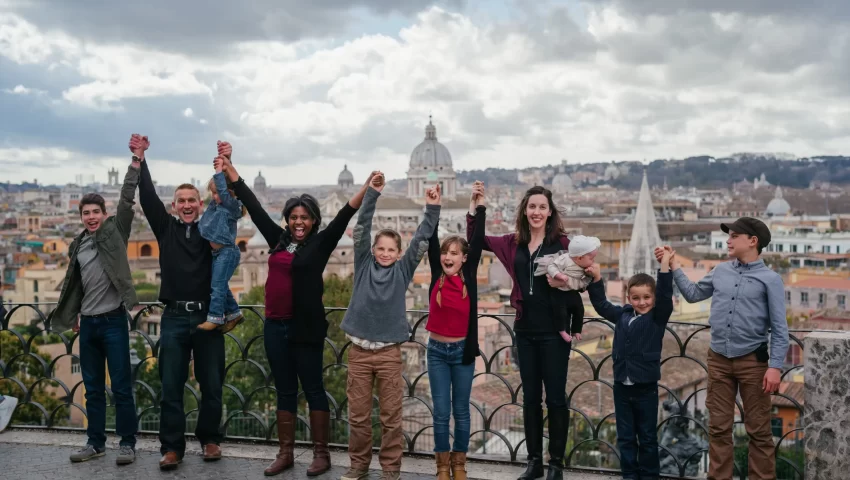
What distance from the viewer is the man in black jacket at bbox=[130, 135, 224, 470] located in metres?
3.47

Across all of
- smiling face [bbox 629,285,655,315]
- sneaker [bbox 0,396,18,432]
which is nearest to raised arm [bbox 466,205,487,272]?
smiling face [bbox 629,285,655,315]

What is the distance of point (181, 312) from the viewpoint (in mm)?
3482

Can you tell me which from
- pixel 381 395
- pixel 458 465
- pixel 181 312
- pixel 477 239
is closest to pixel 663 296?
pixel 477 239

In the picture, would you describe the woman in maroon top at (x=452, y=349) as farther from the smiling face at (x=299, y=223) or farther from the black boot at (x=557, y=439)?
the smiling face at (x=299, y=223)

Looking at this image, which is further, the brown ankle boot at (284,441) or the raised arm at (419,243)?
the brown ankle boot at (284,441)

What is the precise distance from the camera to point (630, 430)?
321 centimetres

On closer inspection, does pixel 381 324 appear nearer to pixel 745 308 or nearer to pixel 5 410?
pixel 745 308

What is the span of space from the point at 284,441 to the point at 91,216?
3.97ft

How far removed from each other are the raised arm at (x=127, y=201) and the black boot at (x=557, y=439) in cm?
186

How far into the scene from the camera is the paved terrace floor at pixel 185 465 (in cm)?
346

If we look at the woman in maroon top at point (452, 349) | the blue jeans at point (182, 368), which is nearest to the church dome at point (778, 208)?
the woman in maroon top at point (452, 349)

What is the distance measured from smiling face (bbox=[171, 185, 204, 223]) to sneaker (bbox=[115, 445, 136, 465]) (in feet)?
3.26

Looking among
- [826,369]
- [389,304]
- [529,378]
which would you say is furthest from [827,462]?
[389,304]

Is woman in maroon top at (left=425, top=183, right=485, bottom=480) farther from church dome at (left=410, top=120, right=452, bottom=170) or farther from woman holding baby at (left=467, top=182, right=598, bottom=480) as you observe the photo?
church dome at (left=410, top=120, right=452, bottom=170)
